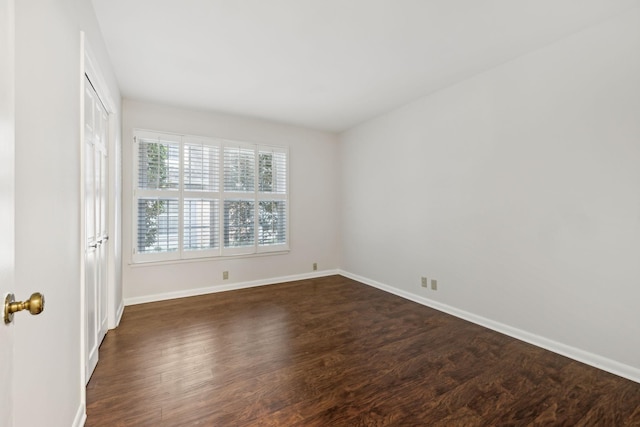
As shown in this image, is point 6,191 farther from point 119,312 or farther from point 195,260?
point 195,260

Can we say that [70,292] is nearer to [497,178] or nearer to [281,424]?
[281,424]

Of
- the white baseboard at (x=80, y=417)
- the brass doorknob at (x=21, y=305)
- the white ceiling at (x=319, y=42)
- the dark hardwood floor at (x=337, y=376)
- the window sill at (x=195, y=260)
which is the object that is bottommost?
the dark hardwood floor at (x=337, y=376)

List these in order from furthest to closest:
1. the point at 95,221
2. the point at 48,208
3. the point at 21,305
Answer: the point at 95,221 → the point at 48,208 → the point at 21,305

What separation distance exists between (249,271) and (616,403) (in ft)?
12.7

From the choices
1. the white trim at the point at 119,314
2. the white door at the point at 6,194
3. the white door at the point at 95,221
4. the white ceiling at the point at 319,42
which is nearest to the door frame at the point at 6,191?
the white door at the point at 6,194

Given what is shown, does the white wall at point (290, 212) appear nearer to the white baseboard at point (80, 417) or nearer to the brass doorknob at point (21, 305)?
the white baseboard at point (80, 417)

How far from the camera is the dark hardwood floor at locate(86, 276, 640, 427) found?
1.66 metres

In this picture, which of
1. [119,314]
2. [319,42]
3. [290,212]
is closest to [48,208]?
[319,42]

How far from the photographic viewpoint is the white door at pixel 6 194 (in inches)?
25.8

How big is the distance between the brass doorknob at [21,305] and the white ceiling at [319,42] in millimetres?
2069

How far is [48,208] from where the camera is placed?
1.21m

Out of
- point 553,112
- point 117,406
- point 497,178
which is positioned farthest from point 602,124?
point 117,406

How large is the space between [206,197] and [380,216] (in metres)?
2.52

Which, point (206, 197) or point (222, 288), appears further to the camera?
point (222, 288)
